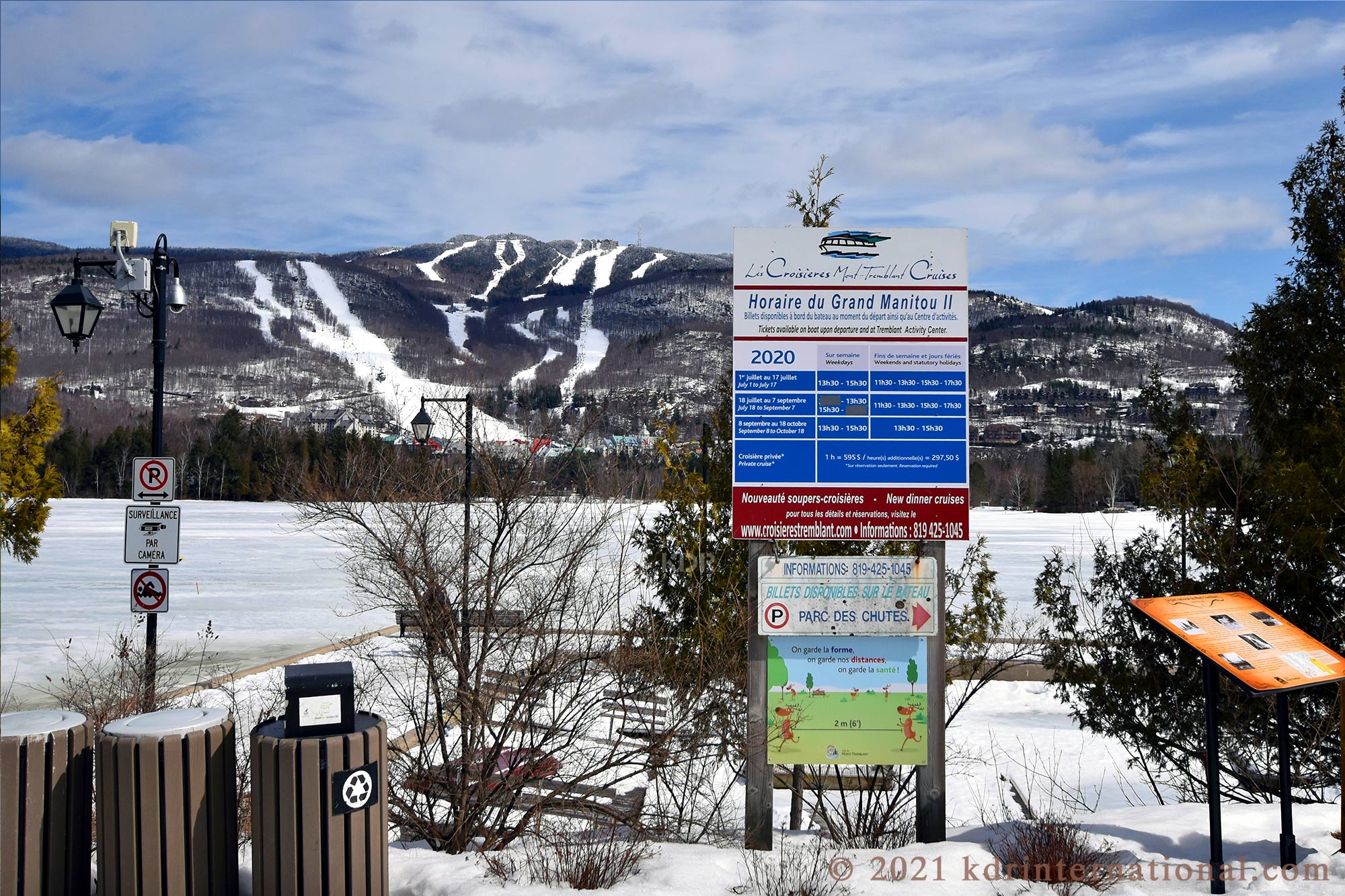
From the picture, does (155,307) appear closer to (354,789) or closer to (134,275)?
(134,275)

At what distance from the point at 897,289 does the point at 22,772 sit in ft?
16.2

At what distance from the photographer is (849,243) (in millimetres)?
5887

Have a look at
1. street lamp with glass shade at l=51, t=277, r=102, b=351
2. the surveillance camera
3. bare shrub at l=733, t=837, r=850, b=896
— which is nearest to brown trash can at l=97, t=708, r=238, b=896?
bare shrub at l=733, t=837, r=850, b=896

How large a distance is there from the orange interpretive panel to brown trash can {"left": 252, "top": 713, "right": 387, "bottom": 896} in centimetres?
386

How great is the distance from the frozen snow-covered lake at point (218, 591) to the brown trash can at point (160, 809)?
2.26 feet

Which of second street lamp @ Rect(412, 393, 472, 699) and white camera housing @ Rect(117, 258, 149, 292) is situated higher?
white camera housing @ Rect(117, 258, 149, 292)

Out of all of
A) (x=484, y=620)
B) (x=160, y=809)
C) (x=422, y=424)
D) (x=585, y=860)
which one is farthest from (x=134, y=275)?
(x=585, y=860)

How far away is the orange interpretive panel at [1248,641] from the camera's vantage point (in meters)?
4.76

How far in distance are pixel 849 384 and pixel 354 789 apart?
3.40m

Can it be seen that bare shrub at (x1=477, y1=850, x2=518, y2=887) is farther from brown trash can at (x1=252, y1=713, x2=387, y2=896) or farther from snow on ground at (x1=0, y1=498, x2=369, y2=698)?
snow on ground at (x1=0, y1=498, x2=369, y2=698)

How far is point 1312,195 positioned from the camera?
27.3 ft

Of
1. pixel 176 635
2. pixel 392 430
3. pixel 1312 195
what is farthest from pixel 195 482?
pixel 1312 195

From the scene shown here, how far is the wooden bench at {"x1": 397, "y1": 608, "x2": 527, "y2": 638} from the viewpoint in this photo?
5738 mm

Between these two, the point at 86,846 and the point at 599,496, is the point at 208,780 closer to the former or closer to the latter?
the point at 86,846
